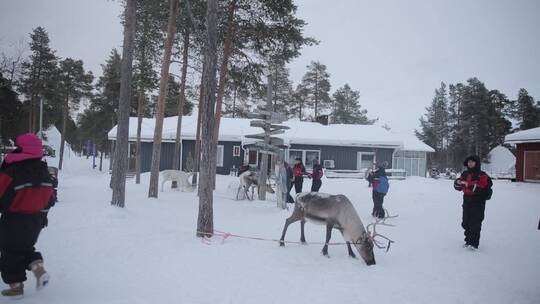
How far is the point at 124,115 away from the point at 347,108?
4363 cm

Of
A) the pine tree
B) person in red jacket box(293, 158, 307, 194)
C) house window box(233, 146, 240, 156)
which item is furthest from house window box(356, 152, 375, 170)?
the pine tree

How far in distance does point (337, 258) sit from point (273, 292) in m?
2.10

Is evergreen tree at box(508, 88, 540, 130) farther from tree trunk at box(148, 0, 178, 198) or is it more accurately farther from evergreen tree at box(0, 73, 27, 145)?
evergreen tree at box(0, 73, 27, 145)

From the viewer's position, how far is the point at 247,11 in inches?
500

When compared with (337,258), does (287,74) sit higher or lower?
higher

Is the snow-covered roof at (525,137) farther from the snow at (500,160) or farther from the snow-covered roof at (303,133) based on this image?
the snow at (500,160)

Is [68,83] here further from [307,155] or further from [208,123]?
[208,123]

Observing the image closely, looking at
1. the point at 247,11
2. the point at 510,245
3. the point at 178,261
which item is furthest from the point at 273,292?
the point at 247,11

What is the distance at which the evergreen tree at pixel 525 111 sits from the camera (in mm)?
46438

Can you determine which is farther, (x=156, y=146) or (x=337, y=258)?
(x=156, y=146)

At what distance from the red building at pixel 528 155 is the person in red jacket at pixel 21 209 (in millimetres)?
22902

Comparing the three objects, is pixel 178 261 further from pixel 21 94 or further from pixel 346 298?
pixel 21 94

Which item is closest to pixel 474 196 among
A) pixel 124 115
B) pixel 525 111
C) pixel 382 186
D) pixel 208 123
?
pixel 382 186

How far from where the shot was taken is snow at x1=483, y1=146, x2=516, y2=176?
40.6 m
